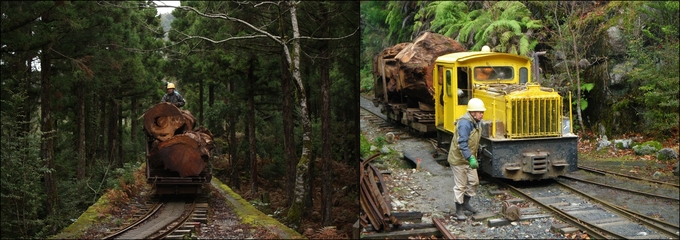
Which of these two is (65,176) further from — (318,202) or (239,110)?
(318,202)

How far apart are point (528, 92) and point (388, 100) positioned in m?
4.36

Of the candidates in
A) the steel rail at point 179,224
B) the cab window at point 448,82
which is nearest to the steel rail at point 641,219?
the cab window at point 448,82

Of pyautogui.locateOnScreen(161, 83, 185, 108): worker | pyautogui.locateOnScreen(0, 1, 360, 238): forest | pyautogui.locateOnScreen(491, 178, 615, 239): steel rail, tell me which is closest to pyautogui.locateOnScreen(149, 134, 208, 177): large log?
pyautogui.locateOnScreen(161, 83, 185, 108): worker

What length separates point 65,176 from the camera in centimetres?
1468

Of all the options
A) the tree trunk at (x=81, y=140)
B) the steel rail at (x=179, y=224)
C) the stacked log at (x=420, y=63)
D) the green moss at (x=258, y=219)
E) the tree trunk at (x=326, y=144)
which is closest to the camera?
the green moss at (x=258, y=219)

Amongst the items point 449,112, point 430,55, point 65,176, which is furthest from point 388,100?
point 65,176

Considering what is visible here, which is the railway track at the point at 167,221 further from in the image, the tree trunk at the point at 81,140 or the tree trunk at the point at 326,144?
the tree trunk at the point at 81,140

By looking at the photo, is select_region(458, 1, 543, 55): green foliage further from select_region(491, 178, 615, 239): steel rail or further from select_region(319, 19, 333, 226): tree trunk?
select_region(319, 19, 333, 226): tree trunk

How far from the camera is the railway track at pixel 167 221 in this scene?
7434 mm

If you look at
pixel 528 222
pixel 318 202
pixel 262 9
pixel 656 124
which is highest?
pixel 262 9

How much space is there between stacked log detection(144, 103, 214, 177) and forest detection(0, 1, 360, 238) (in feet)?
4.36

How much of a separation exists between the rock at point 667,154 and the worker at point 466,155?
2031 mm

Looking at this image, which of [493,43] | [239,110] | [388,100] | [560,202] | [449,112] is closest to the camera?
[560,202]

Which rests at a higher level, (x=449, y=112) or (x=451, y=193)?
(x=449, y=112)
